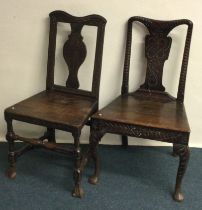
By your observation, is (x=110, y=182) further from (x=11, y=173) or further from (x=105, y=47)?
(x=105, y=47)

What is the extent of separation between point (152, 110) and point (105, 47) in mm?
584

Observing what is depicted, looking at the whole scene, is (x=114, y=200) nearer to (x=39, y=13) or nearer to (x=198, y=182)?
(x=198, y=182)

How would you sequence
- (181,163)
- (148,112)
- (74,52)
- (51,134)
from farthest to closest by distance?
(51,134) < (74,52) < (148,112) < (181,163)

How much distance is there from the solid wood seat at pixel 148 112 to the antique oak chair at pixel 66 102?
0.50 feet

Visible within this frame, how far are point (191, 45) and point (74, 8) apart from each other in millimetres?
829

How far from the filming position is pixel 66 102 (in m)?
2.03

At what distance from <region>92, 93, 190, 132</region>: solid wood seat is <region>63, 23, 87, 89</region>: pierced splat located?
35cm

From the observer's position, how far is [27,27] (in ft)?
7.31

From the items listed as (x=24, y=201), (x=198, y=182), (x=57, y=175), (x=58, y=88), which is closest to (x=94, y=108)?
(x=58, y=88)

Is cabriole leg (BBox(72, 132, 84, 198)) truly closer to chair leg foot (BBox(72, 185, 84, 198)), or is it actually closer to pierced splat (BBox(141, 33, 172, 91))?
chair leg foot (BBox(72, 185, 84, 198))

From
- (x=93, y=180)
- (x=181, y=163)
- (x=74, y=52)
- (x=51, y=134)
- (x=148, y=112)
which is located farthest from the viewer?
(x=51, y=134)

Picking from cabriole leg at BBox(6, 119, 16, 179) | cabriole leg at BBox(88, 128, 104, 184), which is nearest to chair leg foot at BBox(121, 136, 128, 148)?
cabriole leg at BBox(88, 128, 104, 184)

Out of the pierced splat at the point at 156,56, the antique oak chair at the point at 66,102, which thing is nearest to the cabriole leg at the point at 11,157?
the antique oak chair at the point at 66,102

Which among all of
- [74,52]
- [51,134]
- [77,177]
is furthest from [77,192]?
[74,52]
